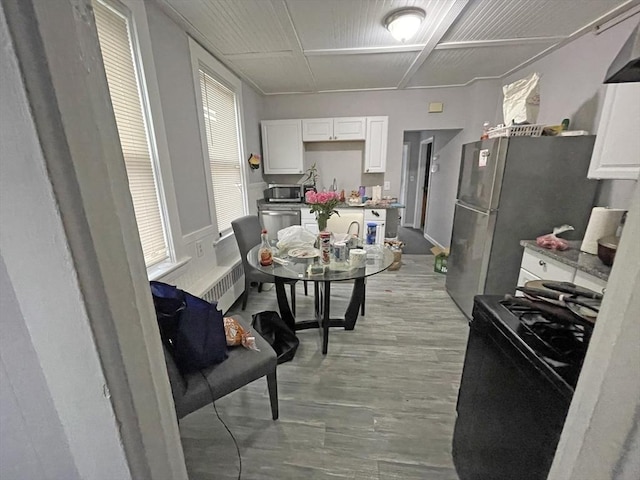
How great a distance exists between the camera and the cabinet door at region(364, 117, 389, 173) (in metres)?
3.52

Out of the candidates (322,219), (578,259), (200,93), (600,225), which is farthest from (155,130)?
(600,225)

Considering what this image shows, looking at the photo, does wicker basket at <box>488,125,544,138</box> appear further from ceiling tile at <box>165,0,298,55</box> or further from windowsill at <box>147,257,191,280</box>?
windowsill at <box>147,257,191,280</box>

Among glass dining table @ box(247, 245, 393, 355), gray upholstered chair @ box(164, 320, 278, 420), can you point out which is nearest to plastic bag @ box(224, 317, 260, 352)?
gray upholstered chair @ box(164, 320, 278, 420)

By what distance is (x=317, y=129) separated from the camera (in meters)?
3.61

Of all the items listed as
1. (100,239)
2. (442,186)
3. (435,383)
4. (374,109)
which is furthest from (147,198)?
(442,186)

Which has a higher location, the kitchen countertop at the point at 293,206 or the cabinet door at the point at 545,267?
the kitchen countertop at the point at 293,206

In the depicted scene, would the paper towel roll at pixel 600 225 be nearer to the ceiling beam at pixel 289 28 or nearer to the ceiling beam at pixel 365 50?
the ceiling beam at pixel 365 50

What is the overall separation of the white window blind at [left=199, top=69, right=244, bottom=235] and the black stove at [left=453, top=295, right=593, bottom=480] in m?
2.38

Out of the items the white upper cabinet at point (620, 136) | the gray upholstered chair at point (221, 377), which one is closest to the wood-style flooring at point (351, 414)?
the gray upholstered chair at point (221, 377)

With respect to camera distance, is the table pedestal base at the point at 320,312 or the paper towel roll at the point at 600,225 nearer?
the paper towel roll at the point at 600,225

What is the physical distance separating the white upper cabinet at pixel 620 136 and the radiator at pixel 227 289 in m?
2.79

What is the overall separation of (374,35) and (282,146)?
1.89 m

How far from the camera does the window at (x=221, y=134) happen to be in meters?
2.30

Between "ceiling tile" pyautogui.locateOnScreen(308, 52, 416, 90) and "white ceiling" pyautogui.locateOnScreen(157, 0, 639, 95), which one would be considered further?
"ceiling tile" pyautogui.locateOnScreen(308, 52, 416, 90)
